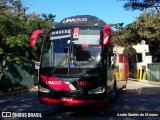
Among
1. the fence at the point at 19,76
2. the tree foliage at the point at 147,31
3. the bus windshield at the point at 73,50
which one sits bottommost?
the fence at the point at 19,76

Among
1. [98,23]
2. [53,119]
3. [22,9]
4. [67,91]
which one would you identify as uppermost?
[22,9]

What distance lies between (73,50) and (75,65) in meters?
0.55

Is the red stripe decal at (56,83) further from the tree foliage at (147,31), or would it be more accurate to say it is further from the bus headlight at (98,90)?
the tree foliage at (147,31)

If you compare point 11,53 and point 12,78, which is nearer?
point 11,53

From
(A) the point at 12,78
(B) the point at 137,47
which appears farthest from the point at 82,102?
(B) the point at 137,47

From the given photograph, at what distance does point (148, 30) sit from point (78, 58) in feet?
95.7

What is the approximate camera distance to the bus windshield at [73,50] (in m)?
12.6

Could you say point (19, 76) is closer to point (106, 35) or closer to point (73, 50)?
point (73, 50)

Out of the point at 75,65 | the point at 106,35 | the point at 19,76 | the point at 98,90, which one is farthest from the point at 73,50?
the point at 19,76

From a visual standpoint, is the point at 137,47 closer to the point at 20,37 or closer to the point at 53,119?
the point at 20,37

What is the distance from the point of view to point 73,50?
12734 mm

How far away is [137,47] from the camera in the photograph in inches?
1507

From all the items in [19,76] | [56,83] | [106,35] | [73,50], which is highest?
[106,35]

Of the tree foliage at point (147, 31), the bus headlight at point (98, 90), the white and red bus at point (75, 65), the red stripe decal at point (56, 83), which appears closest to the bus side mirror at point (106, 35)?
the white and red bus at point (75, 65)
